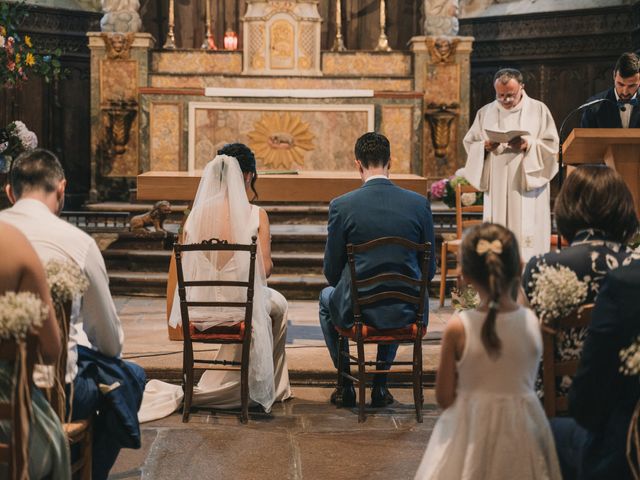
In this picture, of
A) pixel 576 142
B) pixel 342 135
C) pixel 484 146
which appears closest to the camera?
pixel 576 142

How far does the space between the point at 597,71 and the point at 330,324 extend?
7313mm

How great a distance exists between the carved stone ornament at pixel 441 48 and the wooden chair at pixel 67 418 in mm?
8649

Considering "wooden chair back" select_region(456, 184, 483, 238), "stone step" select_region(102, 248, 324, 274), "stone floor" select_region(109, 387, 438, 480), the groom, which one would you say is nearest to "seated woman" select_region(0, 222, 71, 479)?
"stone floor" select_region(109, 387, 438, 480)

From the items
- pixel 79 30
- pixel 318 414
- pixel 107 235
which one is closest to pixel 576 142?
pixel 318 414

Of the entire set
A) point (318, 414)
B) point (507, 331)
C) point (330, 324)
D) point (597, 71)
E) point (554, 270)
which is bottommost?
point (318, 414)

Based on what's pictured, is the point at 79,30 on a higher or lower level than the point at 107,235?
higher

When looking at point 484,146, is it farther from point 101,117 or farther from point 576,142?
point 101,117

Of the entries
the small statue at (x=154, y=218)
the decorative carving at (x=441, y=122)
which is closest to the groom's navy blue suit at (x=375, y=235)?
the small statue at (x=154, y=218)

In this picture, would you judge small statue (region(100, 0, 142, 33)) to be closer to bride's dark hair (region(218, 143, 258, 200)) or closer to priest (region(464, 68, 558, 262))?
priest (region(464, 68, 558, 262))

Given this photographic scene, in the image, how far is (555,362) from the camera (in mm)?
2885

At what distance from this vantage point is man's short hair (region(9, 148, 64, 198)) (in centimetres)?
314

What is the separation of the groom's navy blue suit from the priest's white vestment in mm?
1982

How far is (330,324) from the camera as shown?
516 centimetres

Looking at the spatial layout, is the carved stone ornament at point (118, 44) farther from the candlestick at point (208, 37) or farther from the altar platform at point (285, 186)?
the altar platform at point (285, 186)
